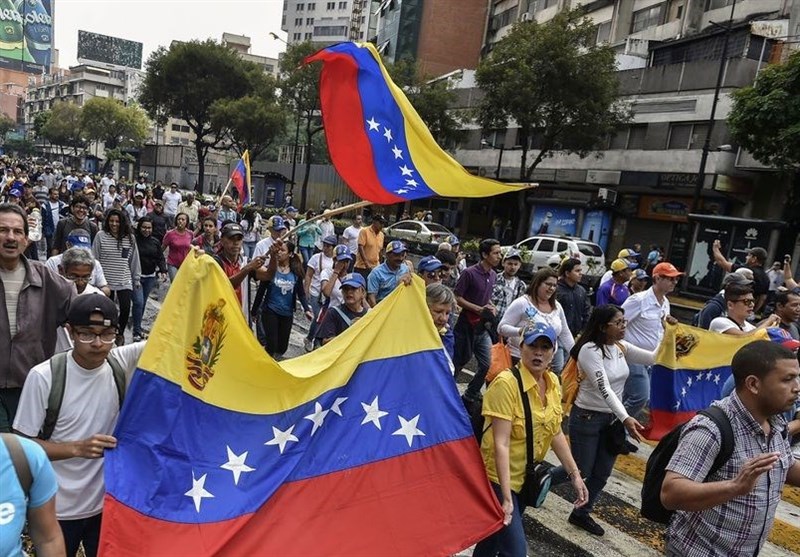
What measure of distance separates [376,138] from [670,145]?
27.3 meters

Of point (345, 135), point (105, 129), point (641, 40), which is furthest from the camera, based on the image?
point (105, 129)

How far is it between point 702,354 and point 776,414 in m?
3.03

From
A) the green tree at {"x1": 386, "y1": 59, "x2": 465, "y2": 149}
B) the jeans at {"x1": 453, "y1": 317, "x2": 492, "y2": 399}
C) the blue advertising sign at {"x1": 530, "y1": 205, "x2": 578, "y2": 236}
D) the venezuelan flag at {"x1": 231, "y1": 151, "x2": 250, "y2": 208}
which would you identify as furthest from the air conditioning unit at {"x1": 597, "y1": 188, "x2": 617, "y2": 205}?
the jeans at {"x1": 453, "y1": 317, "x2": 492, "y2": 399}

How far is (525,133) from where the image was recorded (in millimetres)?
28656

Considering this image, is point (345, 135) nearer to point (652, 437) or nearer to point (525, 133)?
point (652, 437)

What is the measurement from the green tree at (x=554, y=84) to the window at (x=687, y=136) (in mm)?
2357

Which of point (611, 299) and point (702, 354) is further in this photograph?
point (611, 299)

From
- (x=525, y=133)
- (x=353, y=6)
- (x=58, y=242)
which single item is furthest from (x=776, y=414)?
(x=353, y=6)

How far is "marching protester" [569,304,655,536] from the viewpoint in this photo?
4.43 metres

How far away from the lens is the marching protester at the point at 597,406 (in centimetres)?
443

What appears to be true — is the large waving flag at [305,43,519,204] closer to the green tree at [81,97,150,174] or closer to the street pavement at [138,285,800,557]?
the street pavement at [138,285,800,557]

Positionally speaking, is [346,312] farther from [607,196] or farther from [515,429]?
[607,196]

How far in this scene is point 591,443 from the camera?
451 cm

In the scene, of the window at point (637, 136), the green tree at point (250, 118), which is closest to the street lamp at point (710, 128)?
the window at point (637, 136)
